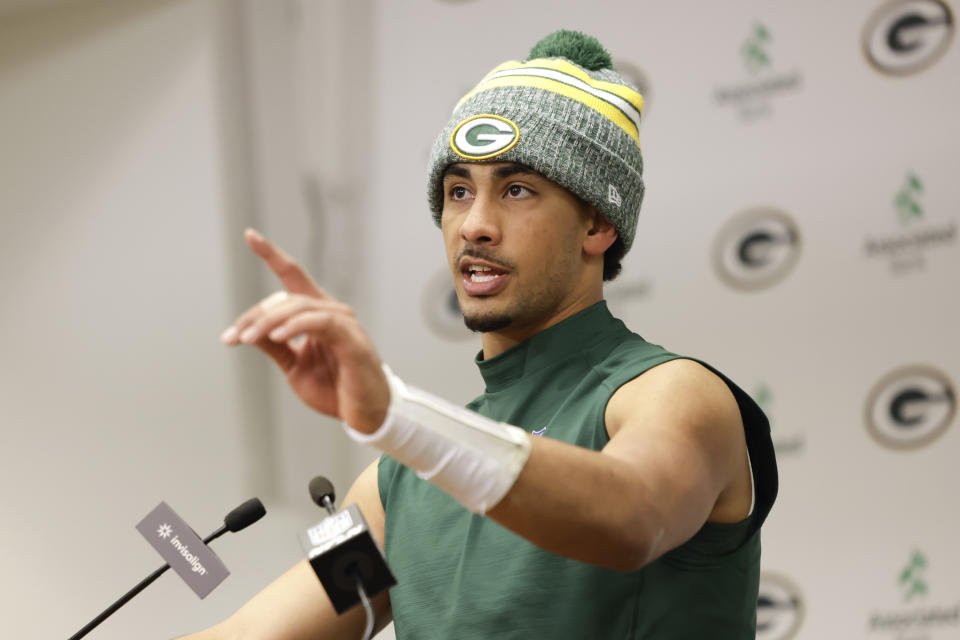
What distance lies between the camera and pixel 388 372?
0.92 metres

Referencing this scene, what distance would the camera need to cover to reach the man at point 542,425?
35.6 inches

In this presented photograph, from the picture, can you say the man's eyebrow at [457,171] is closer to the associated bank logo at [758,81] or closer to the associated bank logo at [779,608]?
the associated bank logo at [758,81]

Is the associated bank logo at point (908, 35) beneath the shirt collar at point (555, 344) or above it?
above

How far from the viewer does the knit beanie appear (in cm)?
143

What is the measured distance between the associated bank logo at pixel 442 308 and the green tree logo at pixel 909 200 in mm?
1205

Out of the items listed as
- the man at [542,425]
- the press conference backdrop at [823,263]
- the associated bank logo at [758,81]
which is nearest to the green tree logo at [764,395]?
the press conference backdrop at [823,263]

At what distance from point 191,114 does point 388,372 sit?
2463 millimetres

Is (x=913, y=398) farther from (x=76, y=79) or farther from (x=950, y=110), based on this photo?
(x=76, y=79)

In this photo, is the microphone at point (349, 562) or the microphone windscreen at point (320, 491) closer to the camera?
the microphone at point (349, 562)

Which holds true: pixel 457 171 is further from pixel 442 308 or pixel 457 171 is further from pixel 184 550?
pixel 442 308

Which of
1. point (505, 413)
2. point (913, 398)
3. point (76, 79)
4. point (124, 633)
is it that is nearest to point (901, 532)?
point (913, 398)

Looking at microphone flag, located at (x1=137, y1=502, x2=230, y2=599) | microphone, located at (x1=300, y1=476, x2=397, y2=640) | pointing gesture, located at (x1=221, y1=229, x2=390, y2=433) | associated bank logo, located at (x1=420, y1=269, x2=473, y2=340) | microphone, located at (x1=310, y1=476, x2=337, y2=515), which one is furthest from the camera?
associated bank logo, located at (x1=420, y1=269, x2=473, y2=340)

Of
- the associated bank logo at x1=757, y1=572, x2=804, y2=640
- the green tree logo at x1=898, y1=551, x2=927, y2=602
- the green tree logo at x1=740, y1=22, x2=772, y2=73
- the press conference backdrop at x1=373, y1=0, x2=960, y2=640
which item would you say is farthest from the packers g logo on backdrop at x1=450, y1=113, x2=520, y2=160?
the green tree logo at x1=898, y1=551, x2=927, y2=602

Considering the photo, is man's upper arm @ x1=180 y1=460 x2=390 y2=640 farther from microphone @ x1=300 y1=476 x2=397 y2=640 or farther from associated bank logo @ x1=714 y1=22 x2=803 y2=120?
associated bank logo @ x1=714 y1=22 x2=803 y2=120
